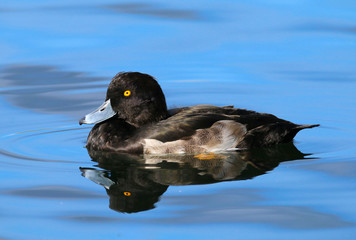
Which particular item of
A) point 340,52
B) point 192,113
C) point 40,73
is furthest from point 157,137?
point 340,52

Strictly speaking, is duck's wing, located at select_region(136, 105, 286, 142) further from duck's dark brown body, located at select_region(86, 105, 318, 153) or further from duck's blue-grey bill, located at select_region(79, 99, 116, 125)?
duck's blue-grey bill, located at select_region(79, 99, 116, 125)

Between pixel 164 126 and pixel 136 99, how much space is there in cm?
57

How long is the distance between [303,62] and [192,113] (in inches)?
174

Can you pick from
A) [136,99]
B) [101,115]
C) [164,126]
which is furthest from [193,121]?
[101,115]

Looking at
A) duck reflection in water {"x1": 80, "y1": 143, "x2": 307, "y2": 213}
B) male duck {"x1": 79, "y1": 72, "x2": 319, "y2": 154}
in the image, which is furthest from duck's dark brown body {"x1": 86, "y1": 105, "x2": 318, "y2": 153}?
duck reflection in water {"x1": 80, "y1": 143, "x2": 307, "y2": 213}

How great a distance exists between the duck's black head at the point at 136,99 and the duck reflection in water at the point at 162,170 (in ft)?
1.77

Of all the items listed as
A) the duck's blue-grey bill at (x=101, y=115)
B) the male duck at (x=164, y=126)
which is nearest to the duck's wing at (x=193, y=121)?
the male duck at (x=164, y=126)

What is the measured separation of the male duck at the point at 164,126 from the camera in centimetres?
905

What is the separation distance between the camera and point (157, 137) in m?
9.03

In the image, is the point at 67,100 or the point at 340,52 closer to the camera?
the point at 67,100

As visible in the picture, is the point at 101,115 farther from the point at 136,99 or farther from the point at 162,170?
the point at 162,170

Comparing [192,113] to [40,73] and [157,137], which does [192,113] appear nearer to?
[157,137]

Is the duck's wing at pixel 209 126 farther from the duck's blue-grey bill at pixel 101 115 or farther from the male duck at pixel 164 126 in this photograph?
the duck's blue-grey bill at pixel 101 115

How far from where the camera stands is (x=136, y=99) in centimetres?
941
